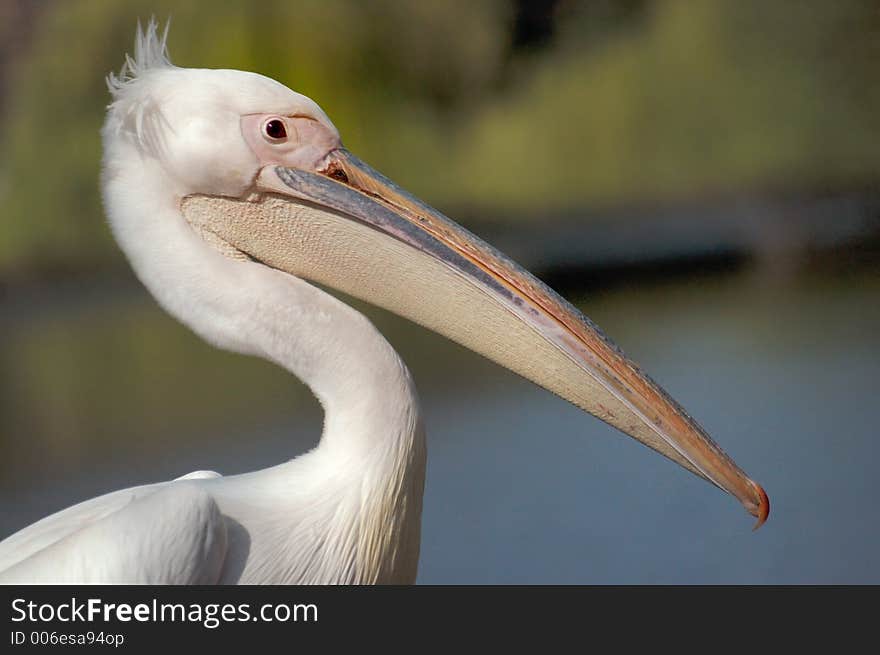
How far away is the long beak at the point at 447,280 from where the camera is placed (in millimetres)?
2049

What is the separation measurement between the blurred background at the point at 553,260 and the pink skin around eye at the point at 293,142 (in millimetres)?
3474

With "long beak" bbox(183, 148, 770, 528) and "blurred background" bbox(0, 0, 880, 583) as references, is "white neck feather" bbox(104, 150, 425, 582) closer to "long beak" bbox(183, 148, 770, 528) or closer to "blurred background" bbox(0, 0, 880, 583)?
"long beak" bbox(183, 148, 770, 528)

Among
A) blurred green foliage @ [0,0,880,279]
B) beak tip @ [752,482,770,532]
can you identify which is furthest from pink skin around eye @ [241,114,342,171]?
blurred green foliage @ [0,0,880,279]

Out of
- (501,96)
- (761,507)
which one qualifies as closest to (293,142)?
(761,507)

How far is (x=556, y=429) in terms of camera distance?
284 inches

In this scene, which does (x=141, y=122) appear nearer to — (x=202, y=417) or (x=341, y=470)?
(x=341, y=470)

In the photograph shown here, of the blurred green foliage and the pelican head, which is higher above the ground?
the blurred green foliage

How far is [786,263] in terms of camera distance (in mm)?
10438

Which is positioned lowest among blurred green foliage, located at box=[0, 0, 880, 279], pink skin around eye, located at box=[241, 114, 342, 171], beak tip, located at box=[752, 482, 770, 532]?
beak tip, located at box=[752, 482, 770, 532]

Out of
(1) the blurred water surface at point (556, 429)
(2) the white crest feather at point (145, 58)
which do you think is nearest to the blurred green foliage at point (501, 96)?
(1) the blurred water surface at point (556, 429)

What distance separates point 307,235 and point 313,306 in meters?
0.16

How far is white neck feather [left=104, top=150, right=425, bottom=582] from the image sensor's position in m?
1.98
